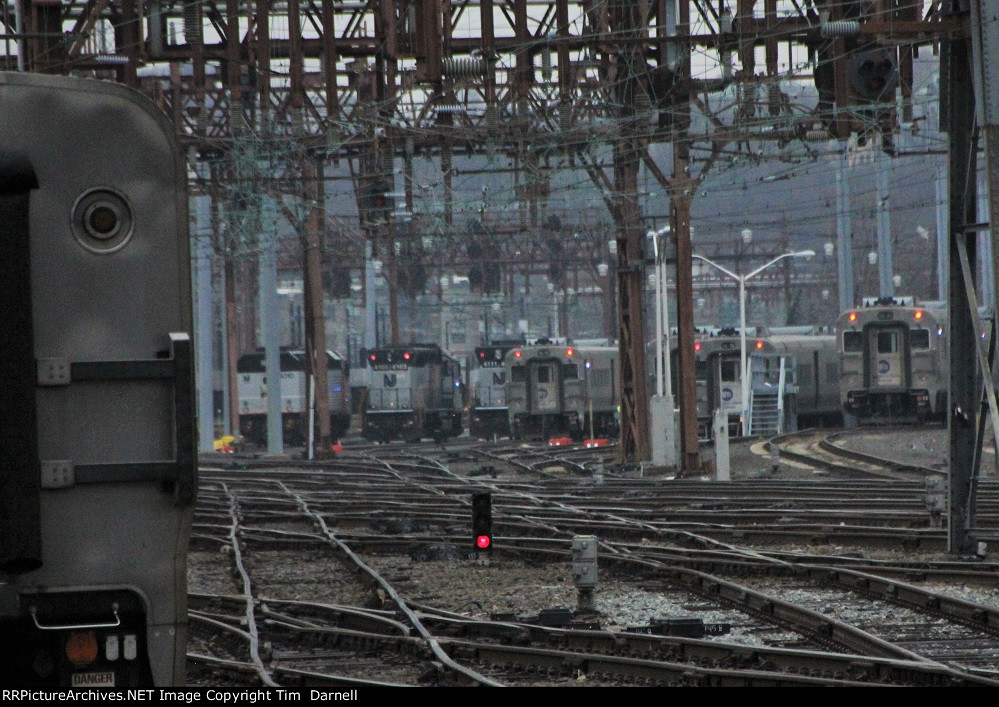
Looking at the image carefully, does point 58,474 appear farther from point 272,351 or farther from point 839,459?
point 272,351

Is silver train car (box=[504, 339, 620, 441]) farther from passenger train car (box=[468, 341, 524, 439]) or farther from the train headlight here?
the train headlight

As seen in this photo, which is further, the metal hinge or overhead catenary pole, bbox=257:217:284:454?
overhead catenary pole, bbox=257:217:284:454

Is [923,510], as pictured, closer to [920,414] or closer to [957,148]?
[957,148]

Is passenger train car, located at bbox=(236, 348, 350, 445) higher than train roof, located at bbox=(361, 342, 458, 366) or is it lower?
lower

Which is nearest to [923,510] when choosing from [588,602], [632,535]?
[632,535]

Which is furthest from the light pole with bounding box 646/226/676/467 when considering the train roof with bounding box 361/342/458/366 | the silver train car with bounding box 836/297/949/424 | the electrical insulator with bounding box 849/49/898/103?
the train roof with bounding box 361/342/458/366

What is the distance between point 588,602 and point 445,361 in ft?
141

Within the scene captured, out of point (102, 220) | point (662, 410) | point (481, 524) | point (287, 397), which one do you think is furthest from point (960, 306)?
point (287, 397)

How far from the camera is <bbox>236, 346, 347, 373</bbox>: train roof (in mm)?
52500

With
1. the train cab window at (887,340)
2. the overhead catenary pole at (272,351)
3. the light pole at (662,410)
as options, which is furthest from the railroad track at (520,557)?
the train cab window at (887,340)

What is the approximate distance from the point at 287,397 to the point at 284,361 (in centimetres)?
150

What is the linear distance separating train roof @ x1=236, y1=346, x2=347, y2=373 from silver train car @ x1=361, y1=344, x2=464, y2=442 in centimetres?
226

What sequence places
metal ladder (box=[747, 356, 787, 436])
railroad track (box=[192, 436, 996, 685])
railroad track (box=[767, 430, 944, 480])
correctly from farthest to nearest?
metal ladder (box=[747, 356, 787, 436])
railroad track (box=[767, 430, 944, 480])
railroad track (box=[192, 436, 996, 685])

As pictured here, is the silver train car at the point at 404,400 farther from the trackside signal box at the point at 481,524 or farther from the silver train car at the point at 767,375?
the trackside signal box at the point at 481,524
